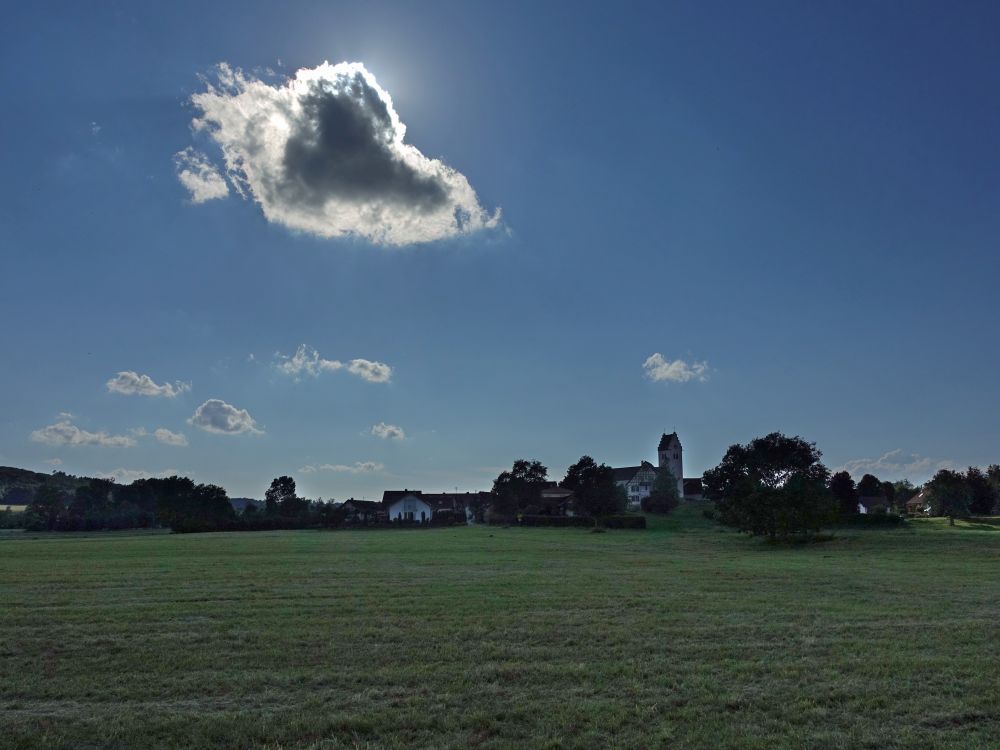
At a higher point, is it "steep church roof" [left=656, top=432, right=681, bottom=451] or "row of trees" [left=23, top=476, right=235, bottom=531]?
"steep church roof" [left=656, top=432, right=681, bottom=451]

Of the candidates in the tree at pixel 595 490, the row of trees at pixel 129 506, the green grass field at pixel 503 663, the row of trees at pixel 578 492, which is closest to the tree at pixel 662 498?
the row of trees at pixel 578 492

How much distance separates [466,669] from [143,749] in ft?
16.2

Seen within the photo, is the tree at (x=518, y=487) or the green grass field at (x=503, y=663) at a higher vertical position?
the tree at (x=518, y=487)

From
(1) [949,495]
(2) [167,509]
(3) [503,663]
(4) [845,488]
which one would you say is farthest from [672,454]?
(3) [503,663]

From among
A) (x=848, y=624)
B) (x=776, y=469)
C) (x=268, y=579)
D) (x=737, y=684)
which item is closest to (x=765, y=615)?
(x=848, y=624)

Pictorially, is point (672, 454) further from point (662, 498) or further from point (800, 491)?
point (800, 491)

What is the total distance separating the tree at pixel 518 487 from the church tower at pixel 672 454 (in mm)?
46715

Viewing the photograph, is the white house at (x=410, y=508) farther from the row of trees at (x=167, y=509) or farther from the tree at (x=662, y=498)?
the tree at (x=662, y=498)

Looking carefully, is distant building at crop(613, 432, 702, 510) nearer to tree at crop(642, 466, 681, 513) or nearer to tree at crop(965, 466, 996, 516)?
tree at crop(642, 466, 681, 513)

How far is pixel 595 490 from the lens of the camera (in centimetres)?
9400

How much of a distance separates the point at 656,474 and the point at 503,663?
405 feet

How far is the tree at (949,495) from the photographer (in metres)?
73.8

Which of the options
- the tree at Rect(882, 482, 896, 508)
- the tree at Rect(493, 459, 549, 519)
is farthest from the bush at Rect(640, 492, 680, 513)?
the tree at Rect(882, 482, 896, 508)

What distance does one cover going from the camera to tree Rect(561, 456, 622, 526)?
93.2 meters
